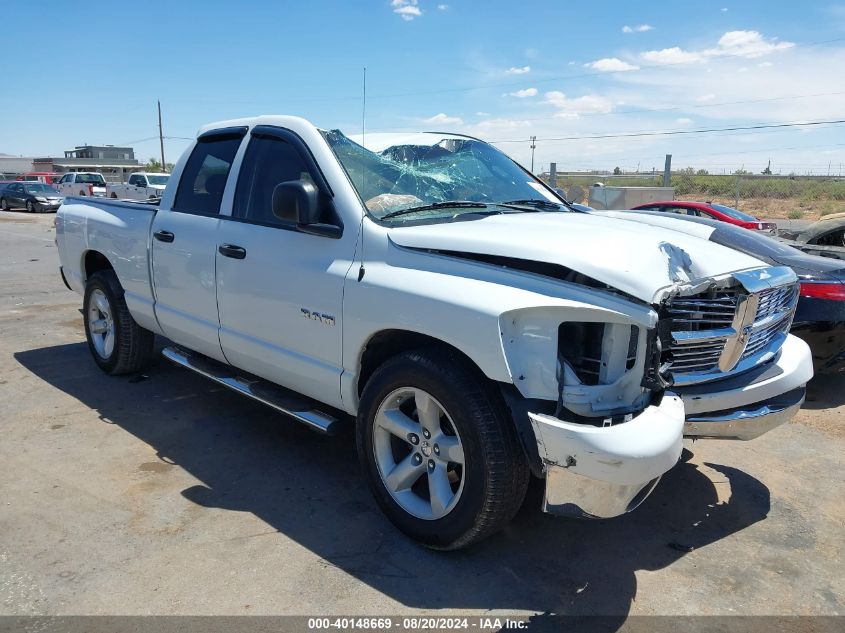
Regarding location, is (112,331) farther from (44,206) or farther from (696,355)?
(44,206)

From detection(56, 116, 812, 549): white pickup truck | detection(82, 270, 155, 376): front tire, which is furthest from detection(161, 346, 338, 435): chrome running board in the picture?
detection(82, 270, 155, 376): front tire

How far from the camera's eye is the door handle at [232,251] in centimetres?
404

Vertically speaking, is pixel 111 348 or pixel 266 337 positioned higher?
pixel 266 337

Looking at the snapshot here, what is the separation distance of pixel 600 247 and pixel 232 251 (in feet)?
7.43

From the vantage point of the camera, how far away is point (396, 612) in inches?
111

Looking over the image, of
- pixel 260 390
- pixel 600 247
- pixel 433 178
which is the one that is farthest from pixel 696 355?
A: pixel 260 390

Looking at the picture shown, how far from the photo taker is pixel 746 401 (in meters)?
3.19

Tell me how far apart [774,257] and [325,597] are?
4.95 meters

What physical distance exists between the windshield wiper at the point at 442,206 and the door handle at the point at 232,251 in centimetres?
104

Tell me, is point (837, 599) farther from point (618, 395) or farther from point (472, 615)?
point (472, 615)

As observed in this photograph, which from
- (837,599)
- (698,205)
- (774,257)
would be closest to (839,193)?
(698,205)

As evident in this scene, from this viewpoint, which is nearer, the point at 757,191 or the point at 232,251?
the point at 232,251

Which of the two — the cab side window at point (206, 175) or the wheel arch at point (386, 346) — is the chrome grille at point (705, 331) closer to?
the wheel arch at point (386, 346)

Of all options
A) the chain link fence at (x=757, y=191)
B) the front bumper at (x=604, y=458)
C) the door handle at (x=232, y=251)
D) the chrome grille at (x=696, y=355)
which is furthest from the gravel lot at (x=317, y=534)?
the chain link fence at (x=757, y=191)
